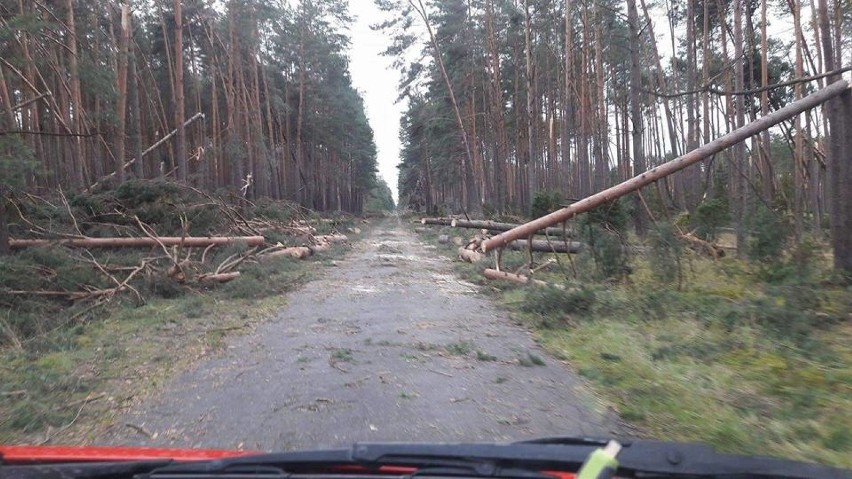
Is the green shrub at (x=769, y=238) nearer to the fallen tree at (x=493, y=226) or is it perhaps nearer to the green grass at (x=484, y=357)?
the fallen tree at (x=493, y=226)

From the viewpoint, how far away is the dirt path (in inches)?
185

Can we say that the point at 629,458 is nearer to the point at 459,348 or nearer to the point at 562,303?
the point at 459,348

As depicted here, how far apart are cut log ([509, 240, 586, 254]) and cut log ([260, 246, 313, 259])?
632 centimetres

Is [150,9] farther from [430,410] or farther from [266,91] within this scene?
[430,410]

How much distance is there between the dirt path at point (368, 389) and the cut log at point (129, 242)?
529 cm

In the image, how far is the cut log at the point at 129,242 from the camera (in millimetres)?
12023

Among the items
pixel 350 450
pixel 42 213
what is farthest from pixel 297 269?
pixel 350 450

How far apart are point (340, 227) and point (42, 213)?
2494cm

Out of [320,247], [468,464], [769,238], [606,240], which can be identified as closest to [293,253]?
[320,247]

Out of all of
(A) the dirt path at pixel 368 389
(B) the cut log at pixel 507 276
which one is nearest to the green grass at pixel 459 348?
(A) the dirt path at pixel 368 389

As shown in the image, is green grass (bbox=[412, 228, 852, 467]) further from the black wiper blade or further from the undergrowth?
the undergrowth

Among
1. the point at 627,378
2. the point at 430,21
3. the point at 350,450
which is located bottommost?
the point at 627,378

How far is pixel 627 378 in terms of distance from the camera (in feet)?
19.7

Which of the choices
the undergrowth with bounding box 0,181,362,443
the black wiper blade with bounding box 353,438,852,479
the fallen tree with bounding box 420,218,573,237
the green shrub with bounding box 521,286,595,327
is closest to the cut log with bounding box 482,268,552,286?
the fallen tree with bounding box 420,218,573,237
